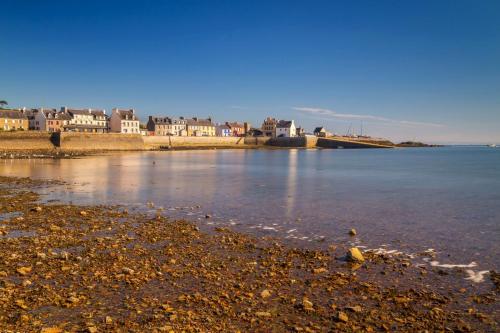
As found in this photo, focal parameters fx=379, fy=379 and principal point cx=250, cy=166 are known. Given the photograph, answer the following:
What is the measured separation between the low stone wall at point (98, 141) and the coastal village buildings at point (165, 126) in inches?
1848

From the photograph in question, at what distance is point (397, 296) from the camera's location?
445 inches

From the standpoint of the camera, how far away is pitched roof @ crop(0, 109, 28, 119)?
128 metres

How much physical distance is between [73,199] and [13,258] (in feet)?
52.2

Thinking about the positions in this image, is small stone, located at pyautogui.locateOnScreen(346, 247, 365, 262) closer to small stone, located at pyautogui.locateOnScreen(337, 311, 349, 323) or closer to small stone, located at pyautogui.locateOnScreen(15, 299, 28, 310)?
small stone, located at pyautogui.locateOnScreen(337, 311, 349, 323)

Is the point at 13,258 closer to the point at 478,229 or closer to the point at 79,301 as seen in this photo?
the point at 79,301

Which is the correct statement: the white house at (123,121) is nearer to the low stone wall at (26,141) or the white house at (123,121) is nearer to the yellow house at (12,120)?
the yellow house at (12,120)

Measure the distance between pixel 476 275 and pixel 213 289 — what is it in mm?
9319

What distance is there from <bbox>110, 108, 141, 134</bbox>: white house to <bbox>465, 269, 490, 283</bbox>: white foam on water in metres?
143

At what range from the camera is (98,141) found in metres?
118

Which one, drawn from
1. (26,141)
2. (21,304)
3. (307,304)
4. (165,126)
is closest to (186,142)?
(165,126)

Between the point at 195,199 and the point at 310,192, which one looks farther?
the point at 310,192

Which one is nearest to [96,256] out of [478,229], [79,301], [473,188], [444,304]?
[79,301]

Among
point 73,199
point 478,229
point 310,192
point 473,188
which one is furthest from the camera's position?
point 473,188

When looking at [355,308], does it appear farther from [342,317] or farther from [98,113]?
[98,113]
